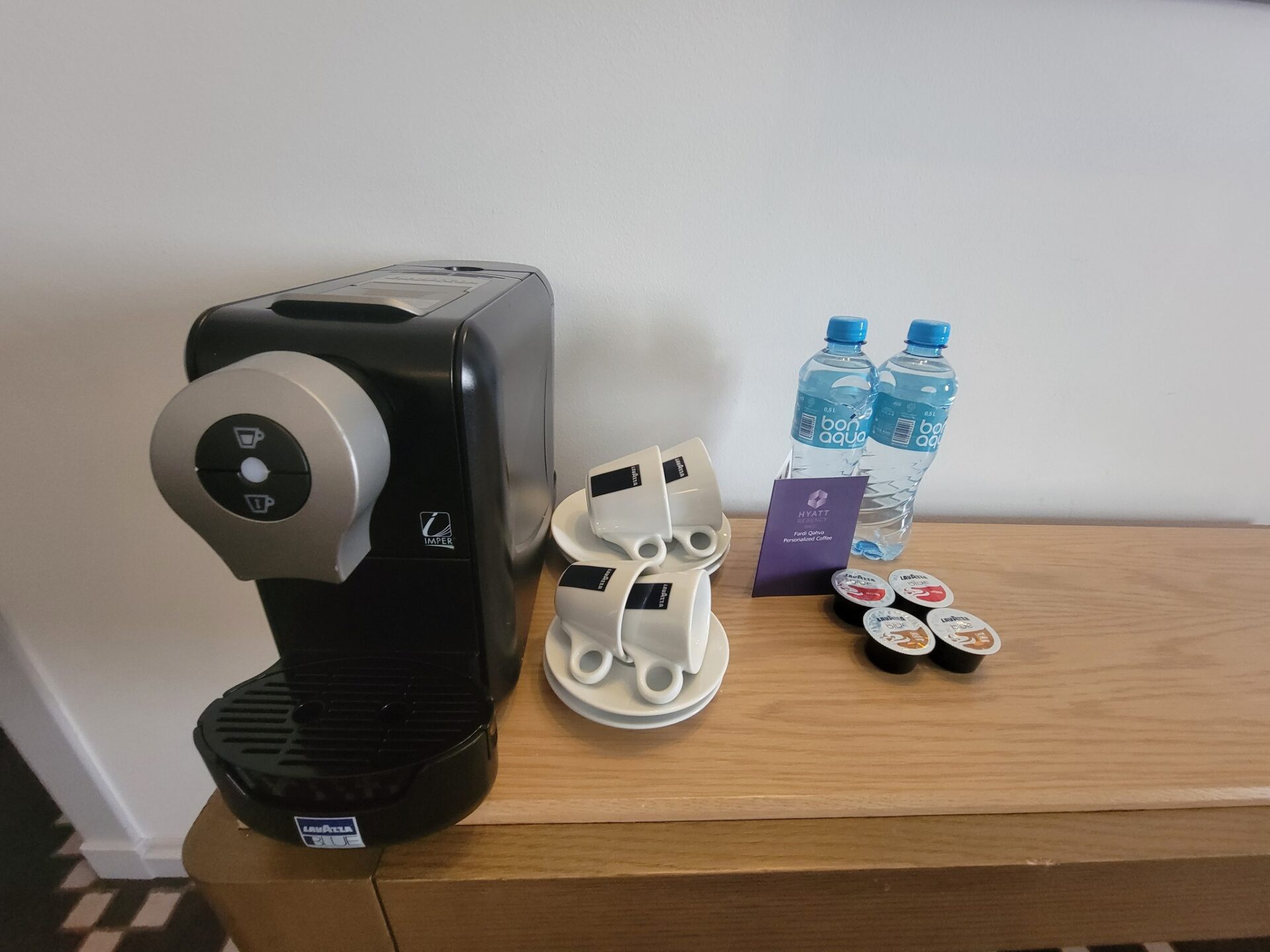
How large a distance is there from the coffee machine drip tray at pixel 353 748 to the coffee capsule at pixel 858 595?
0.37m

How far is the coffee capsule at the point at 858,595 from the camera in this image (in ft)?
1.95

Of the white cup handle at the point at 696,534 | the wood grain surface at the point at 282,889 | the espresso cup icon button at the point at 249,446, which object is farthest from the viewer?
the white cup handle at the point at 696,534

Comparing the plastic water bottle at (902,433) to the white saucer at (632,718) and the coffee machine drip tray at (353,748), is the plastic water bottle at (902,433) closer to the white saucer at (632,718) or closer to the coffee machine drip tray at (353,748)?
the white saucer at (632,718)

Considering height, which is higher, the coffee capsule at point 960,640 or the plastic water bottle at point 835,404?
the plastic water bottle at point 835,404

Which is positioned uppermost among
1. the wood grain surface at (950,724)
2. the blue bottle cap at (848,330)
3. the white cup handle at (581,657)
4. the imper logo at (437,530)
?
the blue bottle cap at (848,330)

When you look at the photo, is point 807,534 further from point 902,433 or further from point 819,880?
point 819,880

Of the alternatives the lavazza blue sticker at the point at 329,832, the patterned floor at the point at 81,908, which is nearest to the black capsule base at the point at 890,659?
the lavazza blue sticker at the point at 329,832

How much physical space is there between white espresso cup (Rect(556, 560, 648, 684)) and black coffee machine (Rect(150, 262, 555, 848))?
0.19ft

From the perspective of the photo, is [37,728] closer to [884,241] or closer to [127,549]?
[127,549]

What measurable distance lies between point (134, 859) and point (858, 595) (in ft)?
4.27

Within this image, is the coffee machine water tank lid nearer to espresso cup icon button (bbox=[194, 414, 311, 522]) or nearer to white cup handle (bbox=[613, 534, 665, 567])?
espresso cup icon button (bbox=[194, 414, 311, 522])

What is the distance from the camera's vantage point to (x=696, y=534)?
2.16 feet

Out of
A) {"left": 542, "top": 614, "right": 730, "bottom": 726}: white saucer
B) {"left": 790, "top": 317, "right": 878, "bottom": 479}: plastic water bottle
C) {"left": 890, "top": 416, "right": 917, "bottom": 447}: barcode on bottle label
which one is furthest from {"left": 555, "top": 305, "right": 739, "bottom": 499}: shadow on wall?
{"left": 542, "top": 614, "right": 730, "bottom": 726}: white saucer

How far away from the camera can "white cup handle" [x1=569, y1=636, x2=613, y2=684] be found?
19.3 inches
